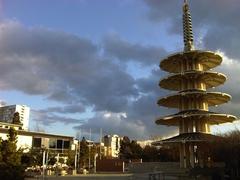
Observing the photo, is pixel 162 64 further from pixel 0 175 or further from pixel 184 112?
pixel 0 175

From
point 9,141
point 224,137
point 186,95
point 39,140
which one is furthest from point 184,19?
point 39,140

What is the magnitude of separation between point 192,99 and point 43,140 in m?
94.2

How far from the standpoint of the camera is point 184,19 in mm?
68250

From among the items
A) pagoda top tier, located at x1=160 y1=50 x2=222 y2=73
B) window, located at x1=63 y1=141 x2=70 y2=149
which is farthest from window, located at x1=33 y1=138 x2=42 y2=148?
pagoda top tier, located at x1=160 y1=50 x2=222 y2=73

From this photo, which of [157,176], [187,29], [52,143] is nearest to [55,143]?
[52,143]

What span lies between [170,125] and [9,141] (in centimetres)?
2777

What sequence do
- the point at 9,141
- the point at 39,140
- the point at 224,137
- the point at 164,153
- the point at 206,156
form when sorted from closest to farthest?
1. the point at 224,137
2. the point at 9,141
3. the point at 206,156
4. the point at 164,153
5. the point at 39,140

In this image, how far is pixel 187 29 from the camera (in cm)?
6700

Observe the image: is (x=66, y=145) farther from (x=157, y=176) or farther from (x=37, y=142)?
(x=157, y=176)

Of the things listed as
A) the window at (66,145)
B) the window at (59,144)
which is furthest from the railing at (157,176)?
the window at (66,145)

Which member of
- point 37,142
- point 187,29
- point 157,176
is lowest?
point 157,176

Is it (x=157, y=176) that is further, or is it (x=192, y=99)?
(x=192, y=99)

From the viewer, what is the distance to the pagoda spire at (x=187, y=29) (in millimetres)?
64375

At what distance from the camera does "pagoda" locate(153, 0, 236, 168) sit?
5800 cm
